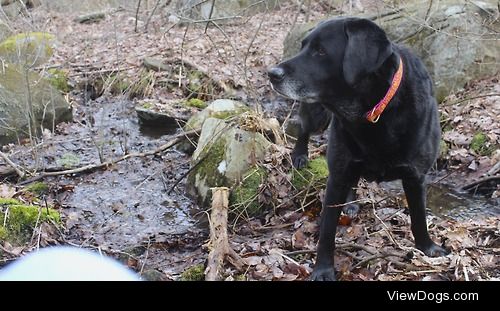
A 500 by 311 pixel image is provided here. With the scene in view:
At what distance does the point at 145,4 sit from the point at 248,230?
9.00 metres

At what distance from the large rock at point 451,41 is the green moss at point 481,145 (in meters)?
1.49

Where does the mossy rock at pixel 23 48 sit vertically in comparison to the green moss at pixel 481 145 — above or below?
above

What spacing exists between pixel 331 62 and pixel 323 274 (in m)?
1.44

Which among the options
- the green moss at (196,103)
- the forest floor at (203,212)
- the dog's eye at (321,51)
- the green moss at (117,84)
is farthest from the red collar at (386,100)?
the green moss at (117,84)

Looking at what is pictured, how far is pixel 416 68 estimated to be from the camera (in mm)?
3826

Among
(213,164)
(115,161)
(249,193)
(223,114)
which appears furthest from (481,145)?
(115,161)

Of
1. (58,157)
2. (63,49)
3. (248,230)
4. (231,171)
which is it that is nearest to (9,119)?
(58,157)

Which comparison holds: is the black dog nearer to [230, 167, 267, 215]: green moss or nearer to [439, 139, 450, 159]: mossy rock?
[230, 167, 267, 215]: green moss

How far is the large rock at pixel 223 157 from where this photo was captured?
5.72 meters

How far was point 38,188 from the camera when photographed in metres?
6.04

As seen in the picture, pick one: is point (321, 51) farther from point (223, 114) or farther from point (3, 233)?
point (223, 114)

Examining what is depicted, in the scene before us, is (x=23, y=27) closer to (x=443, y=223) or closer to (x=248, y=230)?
(x=248, y=230)

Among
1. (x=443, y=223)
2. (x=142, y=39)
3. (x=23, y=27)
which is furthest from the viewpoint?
(x=142, y=39)

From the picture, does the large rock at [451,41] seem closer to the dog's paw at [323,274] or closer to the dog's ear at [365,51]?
the dog's ear at [365,51]
